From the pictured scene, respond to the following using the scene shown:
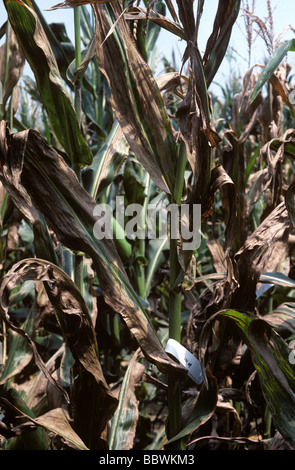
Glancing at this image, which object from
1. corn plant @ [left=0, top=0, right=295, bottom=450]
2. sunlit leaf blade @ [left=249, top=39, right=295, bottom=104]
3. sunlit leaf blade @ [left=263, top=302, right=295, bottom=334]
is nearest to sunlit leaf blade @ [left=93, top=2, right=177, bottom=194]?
corn plant @ [left=0, top=0, right=295, bottom=450]

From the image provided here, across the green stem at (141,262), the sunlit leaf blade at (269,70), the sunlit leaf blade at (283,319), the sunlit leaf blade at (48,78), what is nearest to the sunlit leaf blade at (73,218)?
the sunlit leaf blade at (48,78)

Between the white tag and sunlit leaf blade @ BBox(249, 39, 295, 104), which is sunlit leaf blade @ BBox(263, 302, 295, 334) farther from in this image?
sunlit leaf blade @ BBox(249, 39, 295, 104)

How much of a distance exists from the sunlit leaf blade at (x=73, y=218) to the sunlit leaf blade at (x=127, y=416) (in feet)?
0.44

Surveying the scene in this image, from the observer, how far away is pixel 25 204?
579mm

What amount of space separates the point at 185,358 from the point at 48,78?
1.40 feet

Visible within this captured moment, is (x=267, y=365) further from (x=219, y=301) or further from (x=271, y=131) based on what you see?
(x=271, y=131)

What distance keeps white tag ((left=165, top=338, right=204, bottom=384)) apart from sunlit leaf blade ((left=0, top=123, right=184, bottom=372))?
0.02 metres

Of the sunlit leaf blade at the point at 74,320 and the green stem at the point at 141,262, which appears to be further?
the green stem at the point at 141,262

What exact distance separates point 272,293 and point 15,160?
73 cm

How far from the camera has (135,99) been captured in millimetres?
621

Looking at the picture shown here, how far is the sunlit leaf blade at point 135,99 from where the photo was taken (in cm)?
60

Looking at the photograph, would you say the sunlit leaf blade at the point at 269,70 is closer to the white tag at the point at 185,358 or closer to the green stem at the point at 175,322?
the green stem at the point at 175,322

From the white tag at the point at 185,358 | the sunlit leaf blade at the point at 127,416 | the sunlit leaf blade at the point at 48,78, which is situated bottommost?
the sunlit leaf blade at the point at 127,416

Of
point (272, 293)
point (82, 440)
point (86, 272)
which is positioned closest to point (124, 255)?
point (86, 272)
